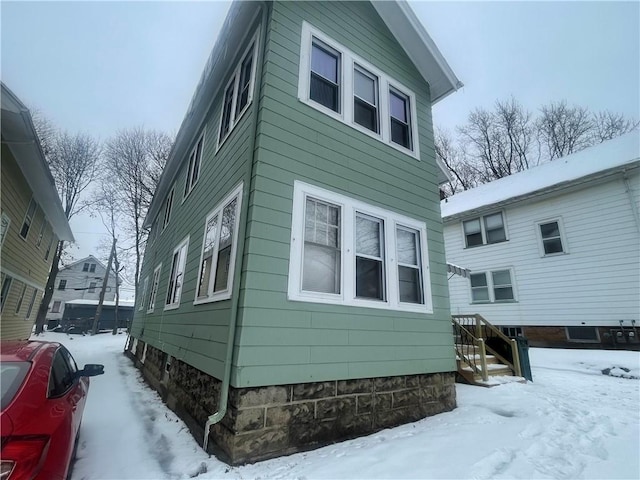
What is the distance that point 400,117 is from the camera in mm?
6496

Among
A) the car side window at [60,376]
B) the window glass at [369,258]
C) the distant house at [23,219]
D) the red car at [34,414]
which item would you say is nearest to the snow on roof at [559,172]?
the window glass at [369,258]

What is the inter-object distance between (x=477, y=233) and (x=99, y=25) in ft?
52.4

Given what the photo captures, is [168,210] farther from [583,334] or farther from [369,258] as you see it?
[583,334]

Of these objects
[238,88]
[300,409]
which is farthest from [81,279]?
[300,409]

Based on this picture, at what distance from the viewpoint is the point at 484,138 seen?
87.5 feet

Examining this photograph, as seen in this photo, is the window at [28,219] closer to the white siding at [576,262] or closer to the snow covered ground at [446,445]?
the snow covered ground at [446,445]

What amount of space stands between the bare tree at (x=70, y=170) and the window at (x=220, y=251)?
23293 millimetres

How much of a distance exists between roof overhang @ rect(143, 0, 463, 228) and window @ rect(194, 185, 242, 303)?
328 centimetres

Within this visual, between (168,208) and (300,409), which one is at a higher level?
(168,208)

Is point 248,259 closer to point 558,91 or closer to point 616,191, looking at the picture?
point 616,191

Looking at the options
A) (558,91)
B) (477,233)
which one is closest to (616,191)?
(477,233)

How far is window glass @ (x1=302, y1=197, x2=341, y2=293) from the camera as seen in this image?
14.0 feet

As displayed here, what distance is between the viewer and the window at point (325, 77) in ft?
17.3

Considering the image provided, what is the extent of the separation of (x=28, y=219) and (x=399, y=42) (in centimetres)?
1326
